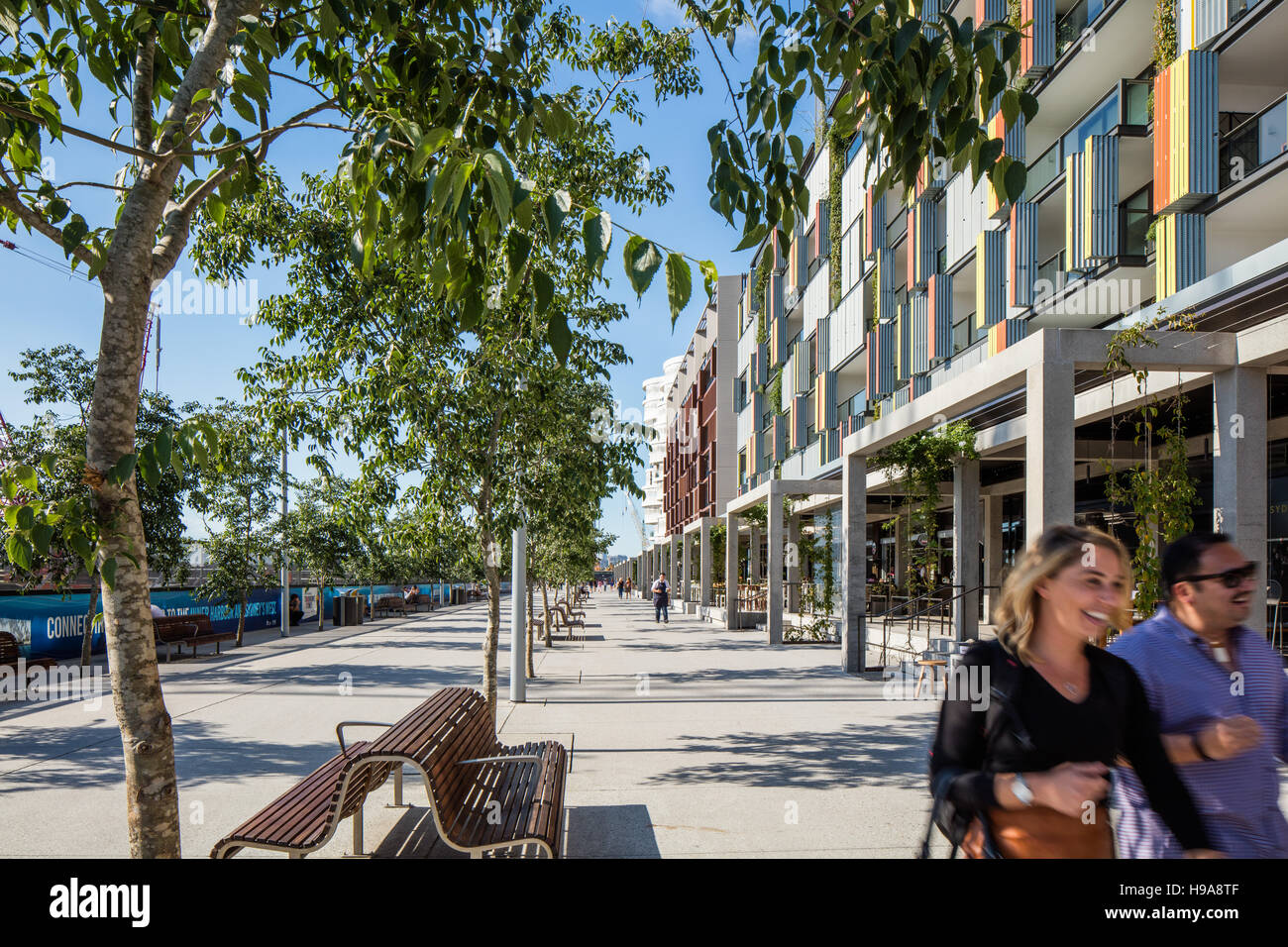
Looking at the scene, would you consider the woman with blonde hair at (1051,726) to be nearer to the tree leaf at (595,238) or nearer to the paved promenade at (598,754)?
the tree leaf at (595,238)

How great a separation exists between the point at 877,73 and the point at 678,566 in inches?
2413

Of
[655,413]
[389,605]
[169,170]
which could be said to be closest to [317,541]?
[389,605]

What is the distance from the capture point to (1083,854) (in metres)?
2.08

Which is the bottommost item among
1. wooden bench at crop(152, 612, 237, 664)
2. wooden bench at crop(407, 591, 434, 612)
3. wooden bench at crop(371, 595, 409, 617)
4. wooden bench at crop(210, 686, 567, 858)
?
wooden bench at crop(407, 591, 434, 612)

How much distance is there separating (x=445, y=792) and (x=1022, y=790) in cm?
330

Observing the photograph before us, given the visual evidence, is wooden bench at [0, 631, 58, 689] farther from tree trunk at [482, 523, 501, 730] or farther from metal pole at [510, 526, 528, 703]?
tree trunk at [482, 523, 501, 730]

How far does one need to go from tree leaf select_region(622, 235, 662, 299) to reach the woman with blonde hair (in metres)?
1.30

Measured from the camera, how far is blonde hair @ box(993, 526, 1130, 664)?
2.31m

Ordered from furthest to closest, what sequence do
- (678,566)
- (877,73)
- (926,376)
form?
1. (678,566)
2. (926,376)
3. (877,73)

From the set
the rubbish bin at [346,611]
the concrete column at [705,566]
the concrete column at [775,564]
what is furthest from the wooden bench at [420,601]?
the concrete column at [775,564]

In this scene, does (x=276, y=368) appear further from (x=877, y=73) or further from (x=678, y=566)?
(x=678, y=566)

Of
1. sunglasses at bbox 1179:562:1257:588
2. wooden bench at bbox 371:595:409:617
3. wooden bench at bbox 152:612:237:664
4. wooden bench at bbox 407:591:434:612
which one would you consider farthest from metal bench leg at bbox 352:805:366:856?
wooden bench at bbox 407:591:434:612

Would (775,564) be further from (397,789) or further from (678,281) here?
(678,281)
